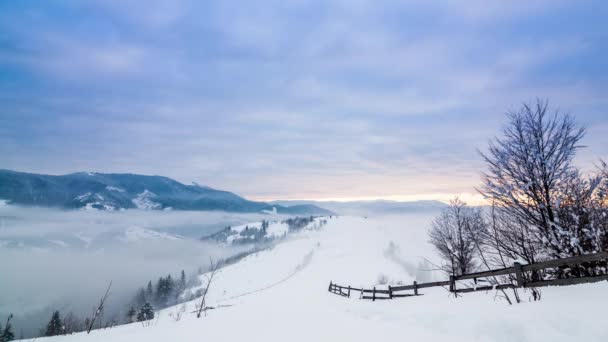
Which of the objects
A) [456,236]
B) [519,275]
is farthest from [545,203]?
[456,236]

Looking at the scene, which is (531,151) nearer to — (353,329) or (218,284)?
(353,329)

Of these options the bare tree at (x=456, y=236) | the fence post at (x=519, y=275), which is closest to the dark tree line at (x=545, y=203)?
the fence post at (x=519, y=275)

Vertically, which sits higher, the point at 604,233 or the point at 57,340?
the point at 604,233

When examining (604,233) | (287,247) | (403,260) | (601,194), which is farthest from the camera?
(287,247)

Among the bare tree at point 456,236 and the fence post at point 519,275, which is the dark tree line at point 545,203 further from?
the bare tree at point 456,236

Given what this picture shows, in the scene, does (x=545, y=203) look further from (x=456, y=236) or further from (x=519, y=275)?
(x=456, y=236)

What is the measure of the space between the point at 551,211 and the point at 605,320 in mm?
5480

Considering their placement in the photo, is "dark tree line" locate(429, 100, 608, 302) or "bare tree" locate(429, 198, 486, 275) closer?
"dark tree line" locate(429, 100, 608, 302)

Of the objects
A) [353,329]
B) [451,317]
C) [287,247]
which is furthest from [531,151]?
[287,247]

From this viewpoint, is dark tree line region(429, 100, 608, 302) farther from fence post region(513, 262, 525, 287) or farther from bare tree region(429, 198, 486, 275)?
bare tree region(429, 198, 486, 275)

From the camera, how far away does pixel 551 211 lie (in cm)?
940

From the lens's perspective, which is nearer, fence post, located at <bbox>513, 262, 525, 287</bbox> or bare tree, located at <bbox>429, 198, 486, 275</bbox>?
fence post, located at <bbox>513, 262, 525, 287</bbox>

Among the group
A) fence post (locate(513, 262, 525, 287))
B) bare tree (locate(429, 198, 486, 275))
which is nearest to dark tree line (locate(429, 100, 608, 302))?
fence post (locate(513, 262, 525, 287))

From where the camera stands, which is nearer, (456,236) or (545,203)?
(545,203)
